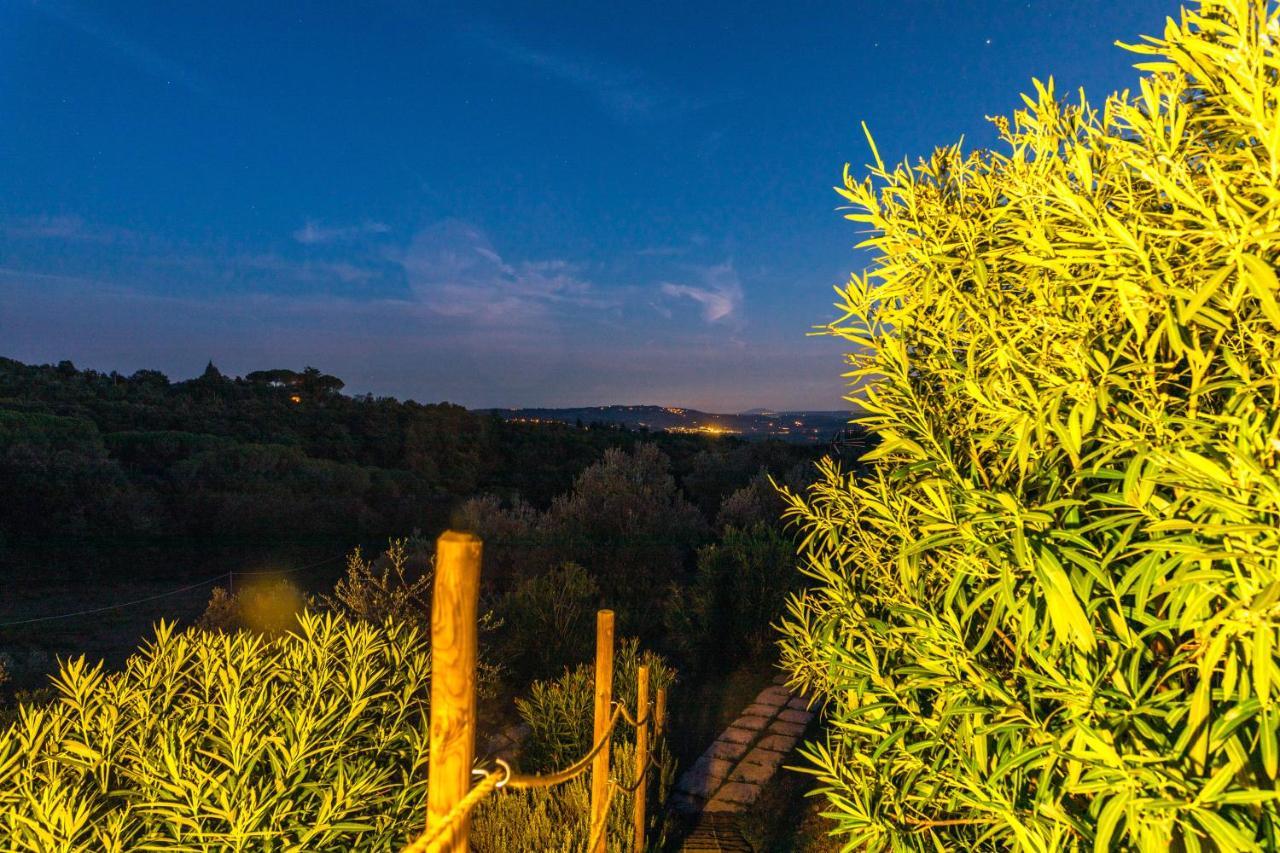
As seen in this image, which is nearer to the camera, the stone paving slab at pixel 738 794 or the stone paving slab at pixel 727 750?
the stone paving slab at pixel 738 794

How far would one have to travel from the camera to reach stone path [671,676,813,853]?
3.84 metres

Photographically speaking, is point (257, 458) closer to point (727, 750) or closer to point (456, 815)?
point (727, 750)

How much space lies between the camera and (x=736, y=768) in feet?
14.9

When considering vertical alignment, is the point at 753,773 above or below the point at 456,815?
below

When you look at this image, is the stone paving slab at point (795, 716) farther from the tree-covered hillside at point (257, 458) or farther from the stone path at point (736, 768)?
the tree-covered hillside at point (257, 458)

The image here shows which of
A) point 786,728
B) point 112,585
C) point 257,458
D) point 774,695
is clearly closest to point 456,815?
point 786,728

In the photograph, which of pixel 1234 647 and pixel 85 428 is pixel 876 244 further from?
pixel 85 428

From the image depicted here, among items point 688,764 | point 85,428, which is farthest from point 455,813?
point 85,428

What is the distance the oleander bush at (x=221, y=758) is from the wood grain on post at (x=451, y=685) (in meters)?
1.00

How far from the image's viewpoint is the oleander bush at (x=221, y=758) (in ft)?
6.11

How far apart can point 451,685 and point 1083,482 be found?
177 cm

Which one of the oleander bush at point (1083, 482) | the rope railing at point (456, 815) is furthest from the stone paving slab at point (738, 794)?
the rope railing at point (456, 815)

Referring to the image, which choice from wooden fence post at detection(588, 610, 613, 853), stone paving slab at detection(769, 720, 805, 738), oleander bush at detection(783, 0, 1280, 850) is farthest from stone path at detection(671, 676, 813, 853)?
oleander bush at detection(783, 0, 1280, 850)

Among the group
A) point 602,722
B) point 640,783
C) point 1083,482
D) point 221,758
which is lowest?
point 640,783
